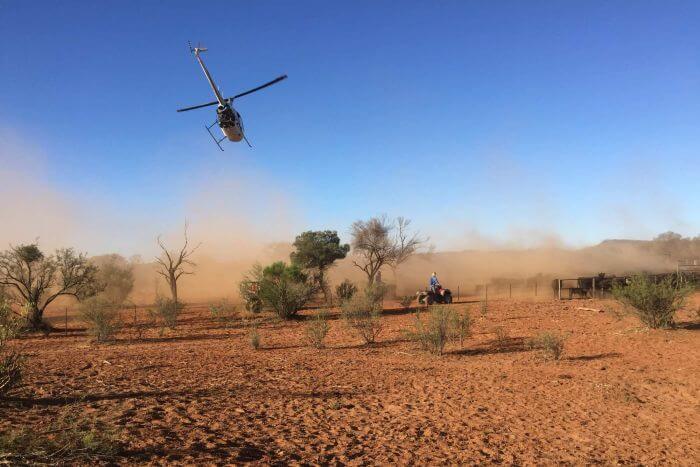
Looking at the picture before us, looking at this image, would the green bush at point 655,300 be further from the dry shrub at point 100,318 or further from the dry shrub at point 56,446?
the dry shrub at point 100,318

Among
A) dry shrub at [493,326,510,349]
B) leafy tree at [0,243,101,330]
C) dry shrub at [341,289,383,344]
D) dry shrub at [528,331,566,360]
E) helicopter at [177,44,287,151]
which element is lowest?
dry shrub at [493,326,510,349]

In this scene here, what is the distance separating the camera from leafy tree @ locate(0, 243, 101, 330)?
2414cm

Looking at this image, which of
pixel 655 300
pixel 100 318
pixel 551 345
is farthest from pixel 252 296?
pixel 655 300

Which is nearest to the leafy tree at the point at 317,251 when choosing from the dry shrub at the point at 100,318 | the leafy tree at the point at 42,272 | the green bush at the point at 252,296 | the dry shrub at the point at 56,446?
the green bush at the point at 252,296

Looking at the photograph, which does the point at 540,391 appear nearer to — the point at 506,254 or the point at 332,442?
the point at 332,442

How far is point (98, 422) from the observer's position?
21.4ft

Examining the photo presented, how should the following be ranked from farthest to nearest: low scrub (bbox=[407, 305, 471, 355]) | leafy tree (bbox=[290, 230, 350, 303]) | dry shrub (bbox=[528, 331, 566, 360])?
leafy tree (bbox=[290, 230, 350, 303]) → low scrub (bbox=[407, 305, 471, 355]) → dry shrub (bbox=[528, 331, 566, 360])

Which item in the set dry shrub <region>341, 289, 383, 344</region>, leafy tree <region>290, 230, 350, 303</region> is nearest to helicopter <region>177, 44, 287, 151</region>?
dry shrub <region>341, 289, 383, 344</region>

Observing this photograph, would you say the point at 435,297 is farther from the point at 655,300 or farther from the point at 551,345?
the point at 551,345

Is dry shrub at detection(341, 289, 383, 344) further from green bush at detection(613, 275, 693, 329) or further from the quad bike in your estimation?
the quad bike

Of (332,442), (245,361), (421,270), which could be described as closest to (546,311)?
(245,361)

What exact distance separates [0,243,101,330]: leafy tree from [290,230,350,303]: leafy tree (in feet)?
62.7

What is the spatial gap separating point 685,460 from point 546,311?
17.7m

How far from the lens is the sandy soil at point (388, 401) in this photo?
618 cm
